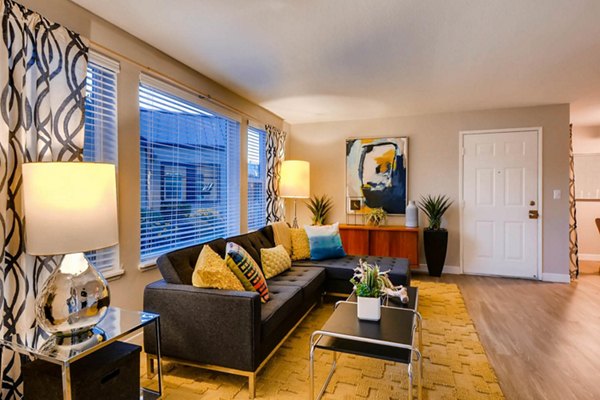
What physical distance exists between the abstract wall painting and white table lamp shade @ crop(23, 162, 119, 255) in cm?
410

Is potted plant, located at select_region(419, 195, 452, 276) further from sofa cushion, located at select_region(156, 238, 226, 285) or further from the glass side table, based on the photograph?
the glass side table

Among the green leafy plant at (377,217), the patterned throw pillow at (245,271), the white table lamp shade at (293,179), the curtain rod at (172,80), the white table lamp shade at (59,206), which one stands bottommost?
the patterned throw pillow at (245,271)

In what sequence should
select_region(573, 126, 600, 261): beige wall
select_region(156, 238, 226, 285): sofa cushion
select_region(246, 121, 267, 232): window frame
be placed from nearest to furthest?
select_region(156, 238, 226, 285): sofa cushion
select_region(246, 121, 267, 232): window frame
select_region(573, 126, 600, 261): beige wall

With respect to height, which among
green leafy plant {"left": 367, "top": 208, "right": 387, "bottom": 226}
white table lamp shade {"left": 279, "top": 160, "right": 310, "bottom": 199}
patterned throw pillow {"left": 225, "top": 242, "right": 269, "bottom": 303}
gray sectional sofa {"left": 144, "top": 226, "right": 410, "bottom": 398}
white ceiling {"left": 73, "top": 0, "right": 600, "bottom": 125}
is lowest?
gray sectional sofa {"left": 144, "top": 226, "right": 410, "bottom": 398}

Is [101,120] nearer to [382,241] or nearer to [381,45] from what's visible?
[381,45]

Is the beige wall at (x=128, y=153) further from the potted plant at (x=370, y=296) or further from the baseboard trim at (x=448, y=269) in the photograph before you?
the baseboard trim at (x=448, y=269)

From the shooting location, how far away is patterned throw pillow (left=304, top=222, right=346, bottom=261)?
3635mm

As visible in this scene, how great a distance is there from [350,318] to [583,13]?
2.53 m

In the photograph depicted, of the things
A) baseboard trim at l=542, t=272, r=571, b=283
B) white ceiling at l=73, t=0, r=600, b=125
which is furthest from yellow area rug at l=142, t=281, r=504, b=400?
baseboard trim at l=542, t=272, r=571, b=283

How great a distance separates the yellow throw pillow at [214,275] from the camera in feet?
6.61

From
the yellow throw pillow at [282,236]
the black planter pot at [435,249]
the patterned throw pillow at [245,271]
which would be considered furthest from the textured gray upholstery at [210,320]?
the black planter pot at [435,249]

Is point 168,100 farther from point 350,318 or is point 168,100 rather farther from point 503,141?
point 503,141

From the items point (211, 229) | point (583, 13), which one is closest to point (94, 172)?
point (211, 229)

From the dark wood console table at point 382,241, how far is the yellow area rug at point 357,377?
1.82m
